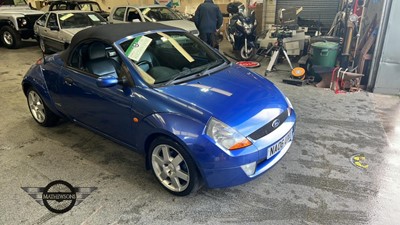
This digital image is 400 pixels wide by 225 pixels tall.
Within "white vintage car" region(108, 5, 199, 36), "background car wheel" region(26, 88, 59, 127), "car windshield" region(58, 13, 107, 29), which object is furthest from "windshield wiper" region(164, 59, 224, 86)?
"car windshield" region(58, 13, 107, 29)

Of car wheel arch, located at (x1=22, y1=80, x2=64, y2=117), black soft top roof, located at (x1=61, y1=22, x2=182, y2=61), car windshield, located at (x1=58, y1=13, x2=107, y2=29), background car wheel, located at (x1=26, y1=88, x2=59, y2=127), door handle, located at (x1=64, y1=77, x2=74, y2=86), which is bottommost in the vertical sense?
background car wheel, located at (x1=26, y1=88, x2=59, y2=127)

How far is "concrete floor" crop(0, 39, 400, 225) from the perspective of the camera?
228 cm

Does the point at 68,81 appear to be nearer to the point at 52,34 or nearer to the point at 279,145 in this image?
the point at 279,145

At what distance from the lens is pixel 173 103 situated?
2314 mm

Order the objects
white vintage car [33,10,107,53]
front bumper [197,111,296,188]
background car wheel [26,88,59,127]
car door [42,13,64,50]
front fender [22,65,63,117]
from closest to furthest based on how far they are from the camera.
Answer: front bumper [197,111,296,188]
front fender [22,65,63,117]
background car wheel [26,88,59,127]
white vintage car [33,10,107,53]
car door [42,13,64,50]

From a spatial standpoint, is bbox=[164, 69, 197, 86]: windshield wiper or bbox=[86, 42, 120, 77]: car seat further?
bbox=[86, 42, 120, 77]: car seat

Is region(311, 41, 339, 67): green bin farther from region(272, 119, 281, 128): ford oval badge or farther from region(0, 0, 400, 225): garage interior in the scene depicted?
region(272, 119, 281, 128): ford oval badge

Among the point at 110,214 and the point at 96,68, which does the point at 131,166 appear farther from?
the point at 96,68

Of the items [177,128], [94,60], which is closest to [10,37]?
[94,60]

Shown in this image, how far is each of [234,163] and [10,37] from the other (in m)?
9.56

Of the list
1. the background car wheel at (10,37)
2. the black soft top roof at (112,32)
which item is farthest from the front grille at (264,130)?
the background car wheel at (10,37)

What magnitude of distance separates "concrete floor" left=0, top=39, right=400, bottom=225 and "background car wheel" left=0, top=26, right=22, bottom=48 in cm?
605

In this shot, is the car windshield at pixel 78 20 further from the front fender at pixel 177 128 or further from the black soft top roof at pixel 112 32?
the front fender at pixel 177 128

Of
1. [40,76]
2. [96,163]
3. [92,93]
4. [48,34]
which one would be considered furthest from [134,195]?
[48,34]
